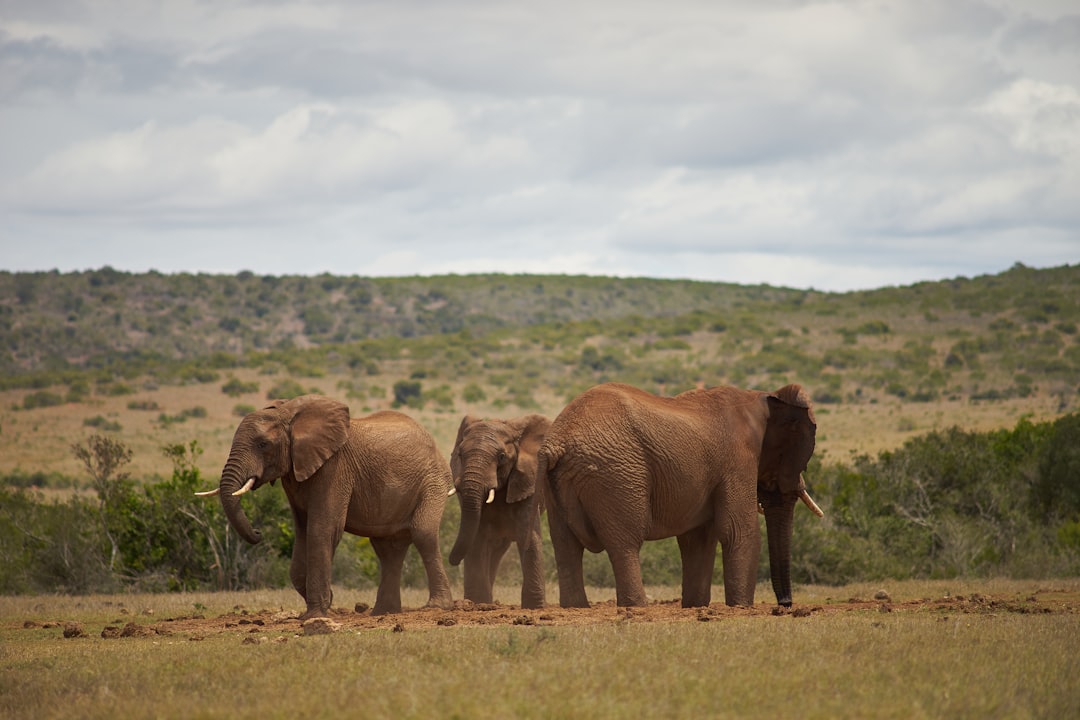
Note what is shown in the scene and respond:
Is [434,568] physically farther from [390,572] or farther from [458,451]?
[458,451]

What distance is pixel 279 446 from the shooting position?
13477 mm

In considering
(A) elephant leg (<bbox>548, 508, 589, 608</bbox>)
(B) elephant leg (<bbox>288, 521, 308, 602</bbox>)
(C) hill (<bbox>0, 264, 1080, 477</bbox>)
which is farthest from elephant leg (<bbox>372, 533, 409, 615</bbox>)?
(C) hill (<bbox>0, 264, 1080, 477</bbox>)

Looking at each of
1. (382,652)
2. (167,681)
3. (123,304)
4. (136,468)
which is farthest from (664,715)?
(123,304)

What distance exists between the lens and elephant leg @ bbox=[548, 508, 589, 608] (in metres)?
13.7

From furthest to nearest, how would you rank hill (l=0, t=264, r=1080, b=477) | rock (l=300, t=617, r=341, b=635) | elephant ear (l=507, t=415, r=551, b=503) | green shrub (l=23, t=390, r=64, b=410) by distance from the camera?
green shrub (l=23, t=390, r=64, b=410)
hill (l=0, t=264, r=1080, b=477)
elephant ear (l=507, t=415, r=551, b=503)
rock (l=300, t=617, r=341, b=635)

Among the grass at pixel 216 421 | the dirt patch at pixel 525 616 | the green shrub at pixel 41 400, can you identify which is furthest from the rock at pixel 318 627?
the green shrub at pixel 41 400

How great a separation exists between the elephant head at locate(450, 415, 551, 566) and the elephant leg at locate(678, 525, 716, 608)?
1.80 m

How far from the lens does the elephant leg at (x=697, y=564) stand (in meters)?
14.4

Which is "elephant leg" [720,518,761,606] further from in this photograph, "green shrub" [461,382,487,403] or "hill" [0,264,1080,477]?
"green shrub" [461,382,487,403]

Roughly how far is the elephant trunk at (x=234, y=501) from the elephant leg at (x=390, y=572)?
7.87 ft

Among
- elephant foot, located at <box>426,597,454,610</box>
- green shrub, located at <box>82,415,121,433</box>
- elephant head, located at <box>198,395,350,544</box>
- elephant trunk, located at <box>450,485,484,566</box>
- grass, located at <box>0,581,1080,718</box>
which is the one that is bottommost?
green shrub, located at <box>82,415,121,433</box>

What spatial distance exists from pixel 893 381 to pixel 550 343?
2515 centimetres

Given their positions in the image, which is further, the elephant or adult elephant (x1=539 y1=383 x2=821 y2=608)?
the elephant

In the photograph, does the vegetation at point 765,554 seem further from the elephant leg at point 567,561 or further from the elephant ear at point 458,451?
the elephant leg at point 567,561
